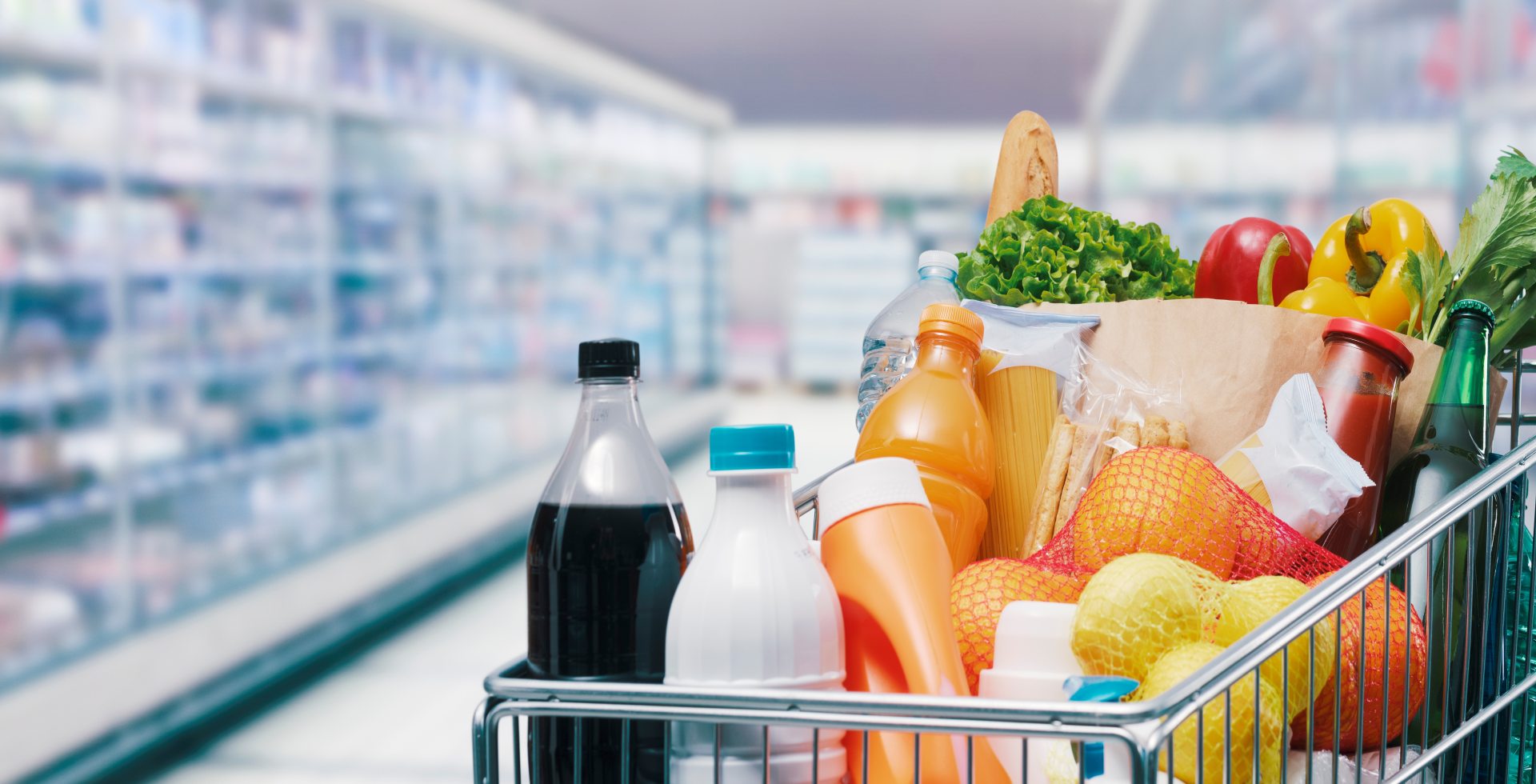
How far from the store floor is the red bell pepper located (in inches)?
55.5

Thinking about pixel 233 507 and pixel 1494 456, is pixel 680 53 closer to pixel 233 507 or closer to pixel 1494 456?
pixel 233 507

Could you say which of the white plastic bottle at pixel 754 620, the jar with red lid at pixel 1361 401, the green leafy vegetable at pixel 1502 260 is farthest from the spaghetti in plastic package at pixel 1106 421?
the white plastic bottle at pixel 754 620

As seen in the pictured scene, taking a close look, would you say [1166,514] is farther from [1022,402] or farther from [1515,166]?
[1515,166]

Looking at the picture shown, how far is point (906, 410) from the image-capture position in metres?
0.84

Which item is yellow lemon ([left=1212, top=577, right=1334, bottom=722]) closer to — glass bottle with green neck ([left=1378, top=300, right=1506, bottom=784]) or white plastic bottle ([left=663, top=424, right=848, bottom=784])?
glass bottle with green neck ([left=1378, top=300, right=1506, bottom=784])

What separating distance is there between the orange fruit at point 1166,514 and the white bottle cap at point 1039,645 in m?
0.16

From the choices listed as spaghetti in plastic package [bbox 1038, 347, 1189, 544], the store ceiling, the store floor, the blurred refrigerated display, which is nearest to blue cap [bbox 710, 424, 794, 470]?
spaghetti in plastic package [bbox 1038, 347, 1189, 544]

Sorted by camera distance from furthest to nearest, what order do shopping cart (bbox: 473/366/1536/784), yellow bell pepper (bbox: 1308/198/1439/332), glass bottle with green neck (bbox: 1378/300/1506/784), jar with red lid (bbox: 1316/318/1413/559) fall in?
yellow bell pepper (bbox: 1308/198/1439/332), jar with red lid (bbox: 1316/318/1413/559), glass bottle with green neck (bbox: 1378/300/1506/784), shopping cart (bbox: 473/366/1536/784)

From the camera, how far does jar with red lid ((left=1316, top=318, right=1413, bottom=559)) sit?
34.4 inches

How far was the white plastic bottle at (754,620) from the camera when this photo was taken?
1.94 ft

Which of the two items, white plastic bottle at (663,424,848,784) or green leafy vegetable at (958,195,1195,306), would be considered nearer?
white plastic bottle at (663,424,848,784)

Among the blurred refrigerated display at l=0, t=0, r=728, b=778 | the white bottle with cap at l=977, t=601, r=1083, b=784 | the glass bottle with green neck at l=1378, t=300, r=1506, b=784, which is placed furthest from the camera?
the blurred refrigerated display at l=0, t=0, r=728, b=778

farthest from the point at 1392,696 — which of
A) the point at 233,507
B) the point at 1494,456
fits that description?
the point at 233,507

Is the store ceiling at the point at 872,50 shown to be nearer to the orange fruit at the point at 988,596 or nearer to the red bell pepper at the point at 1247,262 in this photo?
the red bell pepper at the point at 1247,262
